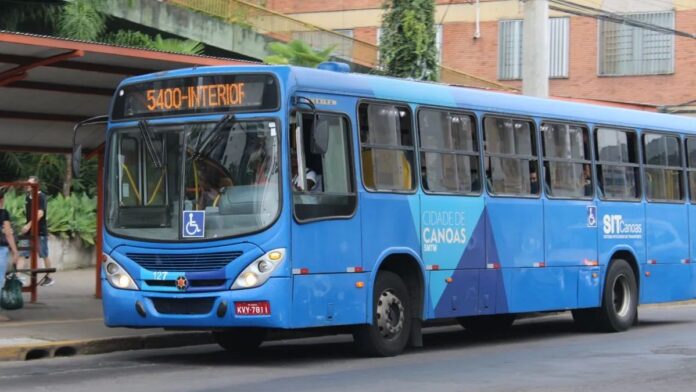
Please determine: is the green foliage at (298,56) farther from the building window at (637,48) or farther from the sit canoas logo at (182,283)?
the sit canoas logo at (182,283)

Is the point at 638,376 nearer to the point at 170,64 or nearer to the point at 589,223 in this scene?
the point at 589,223

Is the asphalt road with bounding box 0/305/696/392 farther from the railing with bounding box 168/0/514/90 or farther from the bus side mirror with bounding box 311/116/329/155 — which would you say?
the railing with bounding box 168/0/514/90

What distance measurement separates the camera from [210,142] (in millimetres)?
12688

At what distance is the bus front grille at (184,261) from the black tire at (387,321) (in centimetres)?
188

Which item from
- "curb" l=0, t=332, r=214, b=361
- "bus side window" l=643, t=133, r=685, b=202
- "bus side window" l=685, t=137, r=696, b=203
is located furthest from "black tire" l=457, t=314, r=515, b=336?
"curb" l=0, t=332, r=214, b=361

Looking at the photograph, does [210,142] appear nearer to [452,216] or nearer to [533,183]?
[452,216]

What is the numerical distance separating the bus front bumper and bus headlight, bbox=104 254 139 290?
5 centimetres

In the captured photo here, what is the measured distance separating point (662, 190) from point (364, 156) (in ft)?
22.9

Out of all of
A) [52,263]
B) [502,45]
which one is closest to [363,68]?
[502,45]

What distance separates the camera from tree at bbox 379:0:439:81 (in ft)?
71.3

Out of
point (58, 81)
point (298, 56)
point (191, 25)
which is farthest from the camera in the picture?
point (191, 25)

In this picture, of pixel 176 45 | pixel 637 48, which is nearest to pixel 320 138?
pixel 176 45

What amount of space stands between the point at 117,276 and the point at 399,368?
3.14 m

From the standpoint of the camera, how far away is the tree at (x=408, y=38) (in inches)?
856
